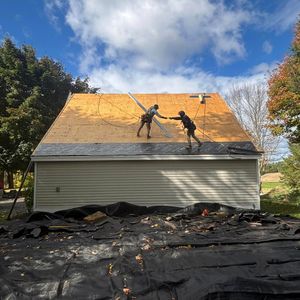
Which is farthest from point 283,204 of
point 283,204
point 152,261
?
point 152,261

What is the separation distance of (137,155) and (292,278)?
844cm

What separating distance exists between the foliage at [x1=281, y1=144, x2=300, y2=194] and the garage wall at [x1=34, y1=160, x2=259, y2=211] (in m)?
4.68

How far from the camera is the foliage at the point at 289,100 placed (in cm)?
1805

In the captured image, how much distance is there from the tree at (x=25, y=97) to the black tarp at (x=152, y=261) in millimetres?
17288

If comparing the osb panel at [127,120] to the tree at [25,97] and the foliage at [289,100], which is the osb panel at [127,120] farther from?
the tree at [25,97]

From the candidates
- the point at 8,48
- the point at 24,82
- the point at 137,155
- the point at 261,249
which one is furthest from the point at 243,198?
the point at 8,48

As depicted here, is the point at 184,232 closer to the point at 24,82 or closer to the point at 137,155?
the point at 137,155

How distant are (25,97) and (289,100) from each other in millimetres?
19678

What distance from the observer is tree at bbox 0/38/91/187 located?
2447 centimetres

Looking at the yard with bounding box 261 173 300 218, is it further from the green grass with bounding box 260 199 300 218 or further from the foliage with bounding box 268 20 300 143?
the foliage with bounding box 268 20 300 143

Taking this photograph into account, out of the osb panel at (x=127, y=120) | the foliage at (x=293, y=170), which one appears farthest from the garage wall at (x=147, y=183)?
the foliage at (x=293, y=170)

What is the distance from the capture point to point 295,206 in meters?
15.3

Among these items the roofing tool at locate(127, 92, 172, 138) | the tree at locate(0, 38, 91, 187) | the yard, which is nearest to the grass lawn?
the yard

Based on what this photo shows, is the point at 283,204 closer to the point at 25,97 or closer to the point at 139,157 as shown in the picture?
the point at 139,157
